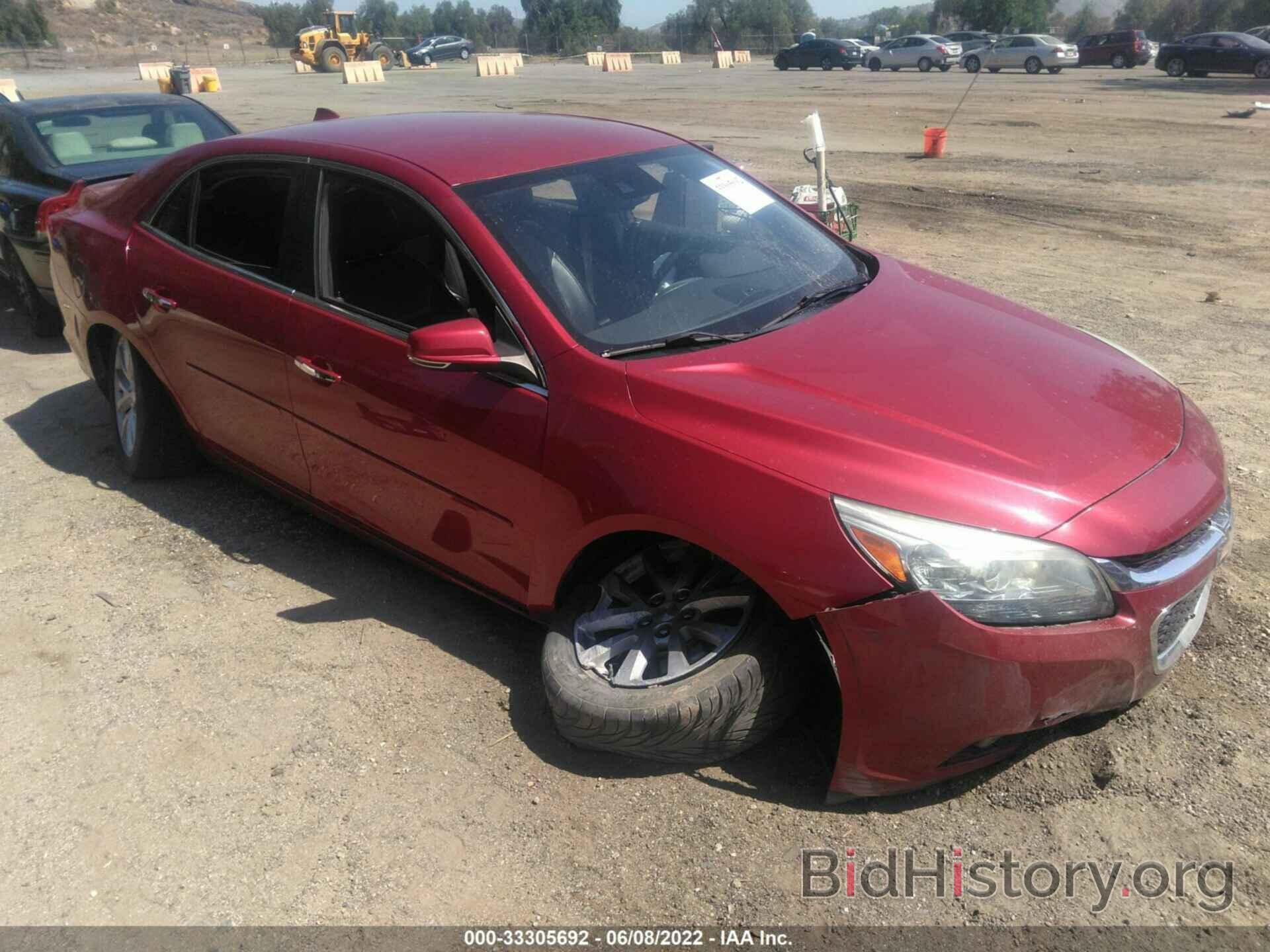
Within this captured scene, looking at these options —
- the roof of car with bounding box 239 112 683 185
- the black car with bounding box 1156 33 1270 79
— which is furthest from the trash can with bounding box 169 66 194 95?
the roof of car with bounding box 239 112 683 185

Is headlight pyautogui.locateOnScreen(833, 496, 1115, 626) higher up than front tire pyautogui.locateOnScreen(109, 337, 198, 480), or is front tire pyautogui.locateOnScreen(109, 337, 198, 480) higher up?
headlight pyautogui.locateOnScreen(833, 496, 1115, 626)

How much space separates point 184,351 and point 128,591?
1.01 m

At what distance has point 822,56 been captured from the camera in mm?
46000

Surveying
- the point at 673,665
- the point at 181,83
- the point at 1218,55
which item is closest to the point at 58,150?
the point at 673,665

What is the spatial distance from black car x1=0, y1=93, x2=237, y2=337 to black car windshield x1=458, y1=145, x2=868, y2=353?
16.1 feet

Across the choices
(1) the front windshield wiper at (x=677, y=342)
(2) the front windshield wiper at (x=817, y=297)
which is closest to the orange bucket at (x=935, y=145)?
(2) the front windshield wiper at (x=817, y=297)

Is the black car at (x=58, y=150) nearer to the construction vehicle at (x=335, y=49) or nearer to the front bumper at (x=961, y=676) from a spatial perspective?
the front bumper at (x=961, y=676)

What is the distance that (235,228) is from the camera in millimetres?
4250

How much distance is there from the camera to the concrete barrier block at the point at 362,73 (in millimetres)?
41719

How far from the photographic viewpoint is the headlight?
8.41 ft

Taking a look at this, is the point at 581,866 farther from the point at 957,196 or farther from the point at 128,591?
the point at 957,196

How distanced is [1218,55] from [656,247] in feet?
120

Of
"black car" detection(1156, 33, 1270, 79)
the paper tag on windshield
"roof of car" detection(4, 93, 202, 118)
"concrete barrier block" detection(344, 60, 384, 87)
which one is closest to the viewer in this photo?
the paper tag on windshield

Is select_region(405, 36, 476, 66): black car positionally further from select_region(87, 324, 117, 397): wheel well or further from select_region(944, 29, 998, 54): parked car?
select_region(87, 324, 117, 397): wheel well
